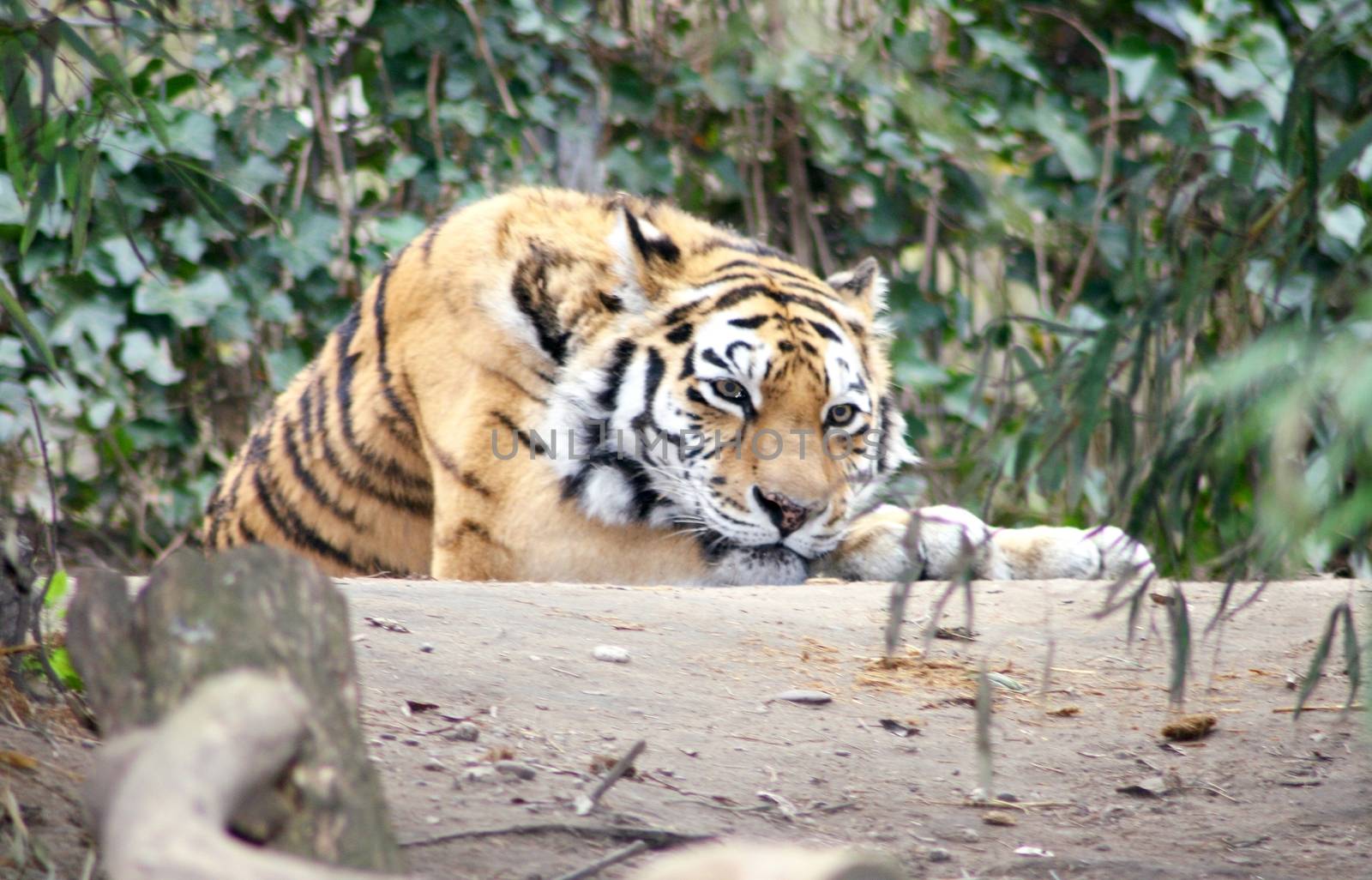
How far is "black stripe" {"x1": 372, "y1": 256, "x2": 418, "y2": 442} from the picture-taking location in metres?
3.90

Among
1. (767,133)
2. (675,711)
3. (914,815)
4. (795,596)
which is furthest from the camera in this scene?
(767,133)

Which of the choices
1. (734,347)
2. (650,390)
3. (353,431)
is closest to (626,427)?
(650,390)

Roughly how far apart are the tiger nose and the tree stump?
2107mm

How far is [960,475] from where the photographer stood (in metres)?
5.77

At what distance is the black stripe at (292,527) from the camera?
402 cm

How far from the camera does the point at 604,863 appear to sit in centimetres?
165

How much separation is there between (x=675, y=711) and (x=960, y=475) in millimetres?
3561

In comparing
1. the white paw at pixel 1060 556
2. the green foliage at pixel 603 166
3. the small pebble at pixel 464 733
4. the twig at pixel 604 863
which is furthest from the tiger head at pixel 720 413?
the twig at pixel 604 863

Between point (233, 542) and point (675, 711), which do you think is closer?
point (675, 711)

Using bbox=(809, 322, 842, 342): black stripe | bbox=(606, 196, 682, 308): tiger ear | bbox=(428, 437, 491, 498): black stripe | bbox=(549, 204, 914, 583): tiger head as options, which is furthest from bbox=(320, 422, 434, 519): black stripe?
bbox=(809, 322, 842, 342): black stripe

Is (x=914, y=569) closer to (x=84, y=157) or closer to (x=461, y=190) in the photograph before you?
(x=84, y=157)

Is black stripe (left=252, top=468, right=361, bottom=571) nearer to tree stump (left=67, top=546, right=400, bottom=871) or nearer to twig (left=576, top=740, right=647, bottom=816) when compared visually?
twig (left=576, top=740, right=647, bottom=816)

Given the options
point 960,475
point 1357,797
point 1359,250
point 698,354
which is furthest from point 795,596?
point 960,475

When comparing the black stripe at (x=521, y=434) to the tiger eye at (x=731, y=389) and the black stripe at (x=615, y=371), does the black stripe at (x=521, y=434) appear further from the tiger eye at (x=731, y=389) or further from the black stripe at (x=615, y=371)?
the tiger eye at (x=731, y=389)
